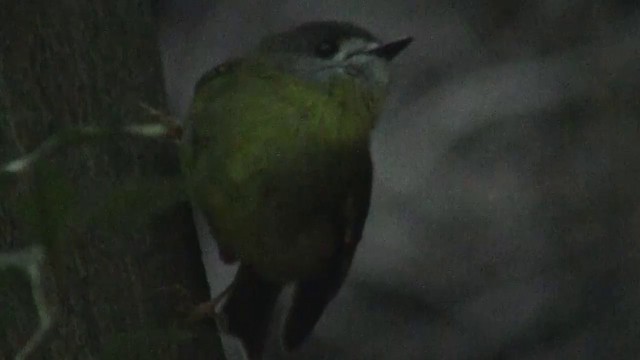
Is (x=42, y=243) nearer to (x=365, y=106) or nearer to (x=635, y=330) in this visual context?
(x=365, y=106)

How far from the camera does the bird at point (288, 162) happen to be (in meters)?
2.18

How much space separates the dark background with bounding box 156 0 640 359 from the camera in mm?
4094

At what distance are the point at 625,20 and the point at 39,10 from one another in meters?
2.76

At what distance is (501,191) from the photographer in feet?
14.1

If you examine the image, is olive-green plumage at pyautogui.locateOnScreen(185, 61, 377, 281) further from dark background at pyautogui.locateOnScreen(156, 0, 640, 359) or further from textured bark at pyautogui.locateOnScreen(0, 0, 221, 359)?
dark background at pyautogui.locateOnScreen(156, 0, 640, 359)

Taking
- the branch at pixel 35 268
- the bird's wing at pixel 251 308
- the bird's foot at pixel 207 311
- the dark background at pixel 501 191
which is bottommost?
the dark background at pixel 501 191

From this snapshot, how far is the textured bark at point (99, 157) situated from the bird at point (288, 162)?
13cm

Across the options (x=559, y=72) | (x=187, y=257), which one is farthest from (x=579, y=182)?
(x=187, y=257)

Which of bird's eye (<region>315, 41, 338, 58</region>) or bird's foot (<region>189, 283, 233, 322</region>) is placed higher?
bird's eye (<region>315, 41, 338, 58</region>)

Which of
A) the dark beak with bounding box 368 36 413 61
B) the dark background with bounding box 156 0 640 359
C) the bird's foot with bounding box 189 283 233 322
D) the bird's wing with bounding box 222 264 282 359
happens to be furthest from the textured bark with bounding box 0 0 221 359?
the dark background with bounding box 156 0 640 359

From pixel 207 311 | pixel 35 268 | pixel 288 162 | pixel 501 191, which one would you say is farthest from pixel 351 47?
pixel 501 191

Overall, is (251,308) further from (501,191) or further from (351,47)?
(501,191)

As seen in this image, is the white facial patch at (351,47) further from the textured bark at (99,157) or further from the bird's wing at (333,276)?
the textured bark at (99,157)

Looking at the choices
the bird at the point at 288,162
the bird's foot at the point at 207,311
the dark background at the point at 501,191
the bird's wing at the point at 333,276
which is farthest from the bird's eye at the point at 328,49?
the dark background at the point at 501,191
